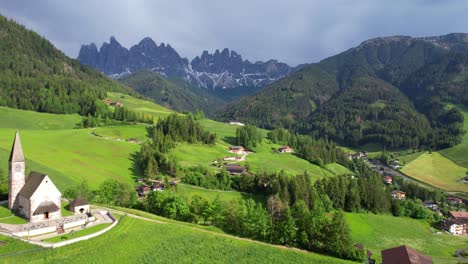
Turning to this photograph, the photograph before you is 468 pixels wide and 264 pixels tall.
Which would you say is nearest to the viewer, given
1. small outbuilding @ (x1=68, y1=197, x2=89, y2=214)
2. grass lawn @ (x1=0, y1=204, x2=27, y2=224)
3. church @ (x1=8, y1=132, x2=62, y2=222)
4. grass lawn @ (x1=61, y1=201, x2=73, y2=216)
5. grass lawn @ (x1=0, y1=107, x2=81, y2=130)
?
grass lawn @ (x1=0, y1=204, x2=27, y2=224)

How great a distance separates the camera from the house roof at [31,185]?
54.2 metres

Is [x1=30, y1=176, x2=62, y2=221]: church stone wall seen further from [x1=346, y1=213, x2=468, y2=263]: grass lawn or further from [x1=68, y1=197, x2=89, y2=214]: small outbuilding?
[x1=346, y1=213, x2=468, y2=263]: grass lawn

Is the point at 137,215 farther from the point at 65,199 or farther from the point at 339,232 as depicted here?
the point at 339,232

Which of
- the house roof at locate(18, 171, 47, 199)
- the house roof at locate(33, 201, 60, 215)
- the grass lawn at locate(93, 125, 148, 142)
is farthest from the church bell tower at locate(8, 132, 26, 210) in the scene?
the grass lawn at locate(93, 125, 148, 142)

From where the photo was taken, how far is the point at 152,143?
133500 mm

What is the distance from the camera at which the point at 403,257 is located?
56.4 m

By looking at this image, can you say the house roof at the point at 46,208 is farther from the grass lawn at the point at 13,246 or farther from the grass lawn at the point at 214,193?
the grass lawn at the point at 214,193

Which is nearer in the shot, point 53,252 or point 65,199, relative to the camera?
point 53,252

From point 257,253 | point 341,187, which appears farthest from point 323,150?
point 257,253

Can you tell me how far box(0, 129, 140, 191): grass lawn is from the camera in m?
95.6

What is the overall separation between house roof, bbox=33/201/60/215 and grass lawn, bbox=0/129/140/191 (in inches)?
1158

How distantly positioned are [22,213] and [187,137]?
101 meters

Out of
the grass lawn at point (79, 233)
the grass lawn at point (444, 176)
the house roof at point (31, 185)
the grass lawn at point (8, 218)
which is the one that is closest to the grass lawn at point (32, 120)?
the grass lawn at point (8, 218)

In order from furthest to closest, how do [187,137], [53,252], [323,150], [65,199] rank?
[323,150] < [187,137] < [65,199] < [53,252]
